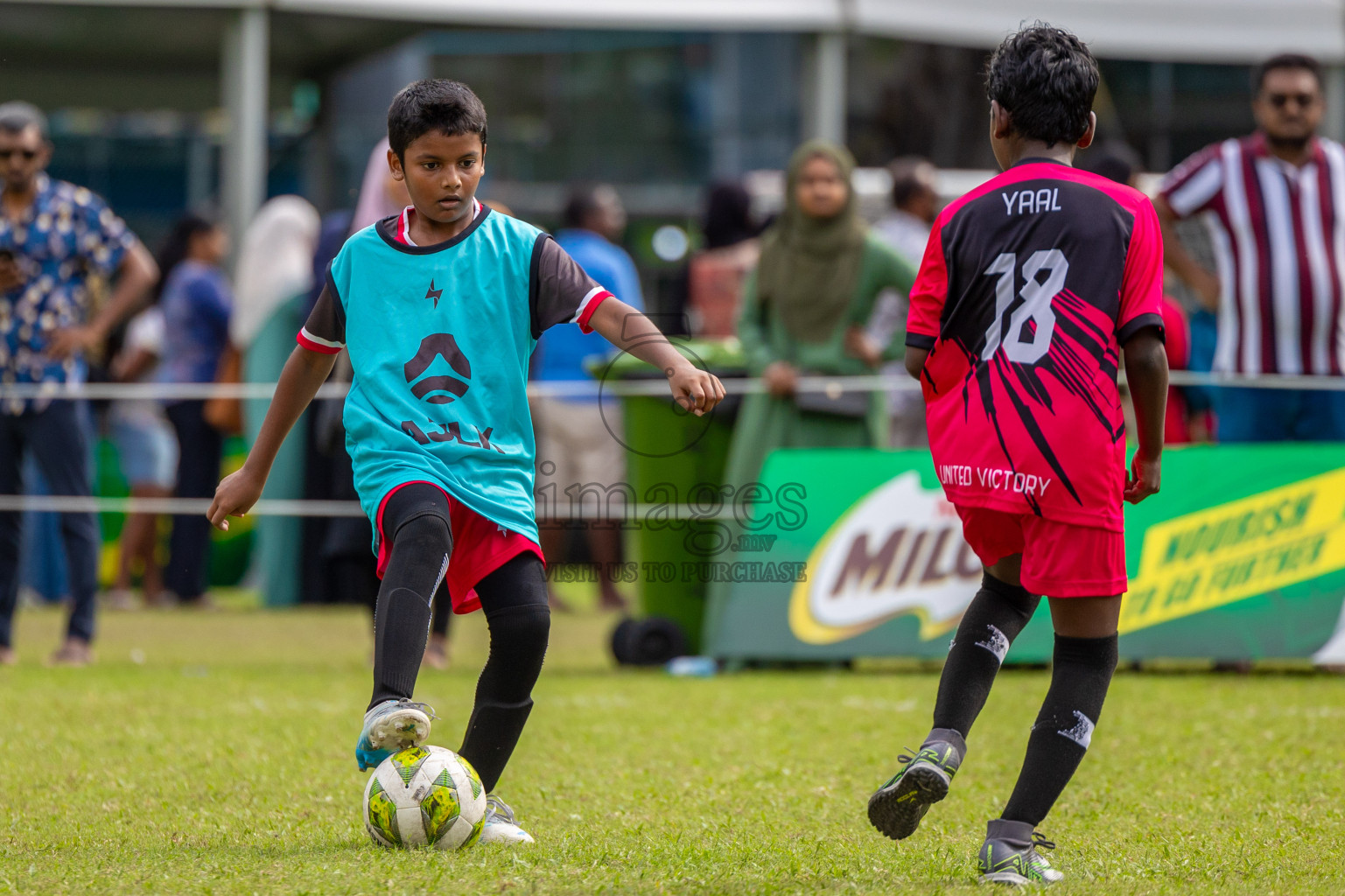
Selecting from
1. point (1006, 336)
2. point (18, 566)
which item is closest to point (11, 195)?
point (18, 566)

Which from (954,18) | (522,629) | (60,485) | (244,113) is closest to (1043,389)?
(522,629)

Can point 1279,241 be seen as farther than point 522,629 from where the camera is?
Yes

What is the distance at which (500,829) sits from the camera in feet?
12.4

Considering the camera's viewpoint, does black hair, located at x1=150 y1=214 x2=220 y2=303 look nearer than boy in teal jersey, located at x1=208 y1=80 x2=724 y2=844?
No

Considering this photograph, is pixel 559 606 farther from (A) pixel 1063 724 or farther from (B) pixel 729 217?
(A) pixel 1063 724

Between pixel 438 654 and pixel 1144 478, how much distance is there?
470 cm

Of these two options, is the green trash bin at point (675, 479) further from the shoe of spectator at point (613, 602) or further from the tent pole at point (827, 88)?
the tent pole at point (827, 88)

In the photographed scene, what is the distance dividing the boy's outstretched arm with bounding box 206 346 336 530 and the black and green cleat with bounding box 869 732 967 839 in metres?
1.58

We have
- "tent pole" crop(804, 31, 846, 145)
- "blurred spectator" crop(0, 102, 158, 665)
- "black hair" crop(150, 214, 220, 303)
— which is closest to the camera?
"blurred spectator" crop(0, 102, 158, 665)

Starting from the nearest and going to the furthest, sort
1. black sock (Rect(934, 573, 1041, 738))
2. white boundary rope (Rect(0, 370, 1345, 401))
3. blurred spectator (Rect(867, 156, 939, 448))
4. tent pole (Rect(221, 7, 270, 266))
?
black sock (Rect(934, 573, 1041, 738)) → white boundary rope (Rect(0, 370, 1345, 401)) → blurred spectator (Rect(867, 156, 939, 448)) → tent pole (Rect(221, 7, 270, 266))

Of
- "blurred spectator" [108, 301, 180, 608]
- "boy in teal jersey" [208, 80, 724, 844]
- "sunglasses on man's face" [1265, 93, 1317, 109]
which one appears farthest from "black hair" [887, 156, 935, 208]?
"boy in teal jersey" [208, 80, 724, 844]

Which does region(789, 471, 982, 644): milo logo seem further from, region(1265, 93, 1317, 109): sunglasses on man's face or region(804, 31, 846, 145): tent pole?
region(804, 31, 846, 145): tent pole

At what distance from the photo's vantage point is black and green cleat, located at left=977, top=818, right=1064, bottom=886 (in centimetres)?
335

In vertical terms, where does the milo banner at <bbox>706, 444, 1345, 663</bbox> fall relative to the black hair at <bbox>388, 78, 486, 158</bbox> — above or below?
below
